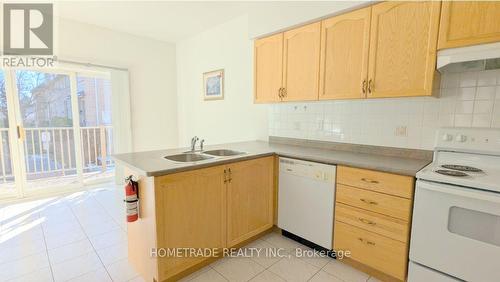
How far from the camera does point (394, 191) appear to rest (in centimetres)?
158

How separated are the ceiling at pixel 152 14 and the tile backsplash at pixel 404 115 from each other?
1.32 m

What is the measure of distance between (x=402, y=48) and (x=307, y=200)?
53.8 inches

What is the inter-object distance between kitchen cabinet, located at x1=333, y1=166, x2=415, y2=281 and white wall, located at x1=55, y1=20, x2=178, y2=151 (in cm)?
340

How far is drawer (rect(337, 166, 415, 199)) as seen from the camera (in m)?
1.53

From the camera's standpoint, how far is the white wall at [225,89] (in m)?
3.14

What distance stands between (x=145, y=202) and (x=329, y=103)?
191 centimetres

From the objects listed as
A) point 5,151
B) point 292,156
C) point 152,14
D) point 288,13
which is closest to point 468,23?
point 288,13

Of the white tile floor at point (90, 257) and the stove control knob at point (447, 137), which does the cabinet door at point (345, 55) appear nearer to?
the stove control knob at point (447, 137)

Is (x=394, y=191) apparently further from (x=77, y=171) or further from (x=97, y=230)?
(x=77, y=171)

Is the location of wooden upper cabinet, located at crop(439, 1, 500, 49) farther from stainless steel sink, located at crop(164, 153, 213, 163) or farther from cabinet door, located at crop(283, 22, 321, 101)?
stainless steel sink, located at crop(164, 153, 213, 163)

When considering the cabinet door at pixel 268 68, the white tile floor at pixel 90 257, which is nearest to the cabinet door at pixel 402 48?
the cabinet door at pixel 268 68

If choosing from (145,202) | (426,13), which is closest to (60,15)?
(145,202)

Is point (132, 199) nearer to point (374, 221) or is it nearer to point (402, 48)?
point (374, 221)

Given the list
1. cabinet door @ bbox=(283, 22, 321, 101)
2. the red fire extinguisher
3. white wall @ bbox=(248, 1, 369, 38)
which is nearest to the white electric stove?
cabinet door @ bbox=(283, 22, 321, 101)
